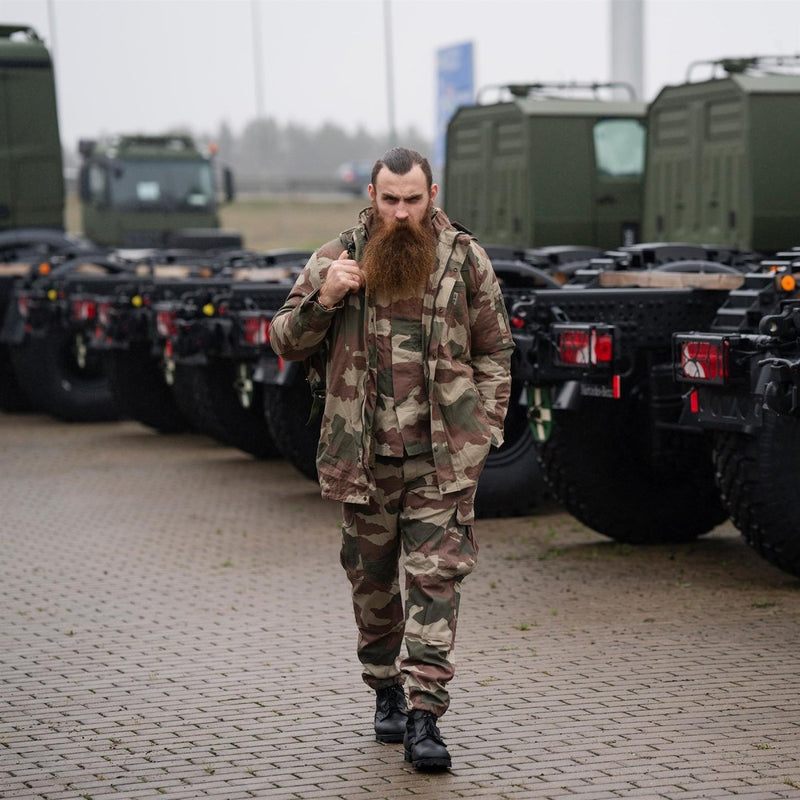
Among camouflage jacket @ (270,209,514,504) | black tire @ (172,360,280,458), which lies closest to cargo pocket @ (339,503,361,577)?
camouflage jacket @ (270,209,514,504)

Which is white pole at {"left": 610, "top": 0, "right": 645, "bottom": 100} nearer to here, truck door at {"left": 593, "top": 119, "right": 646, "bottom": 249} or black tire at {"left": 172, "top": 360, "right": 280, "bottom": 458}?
truck door at {"left": 593, "top": 119, "right": 646, "bottom": 249}

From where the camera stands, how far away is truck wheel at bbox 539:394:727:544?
930cm

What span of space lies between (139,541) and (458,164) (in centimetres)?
525

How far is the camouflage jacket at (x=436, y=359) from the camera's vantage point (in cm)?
570

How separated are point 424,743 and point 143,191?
1893 centimetres

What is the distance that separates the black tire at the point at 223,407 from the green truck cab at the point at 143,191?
9.27 meters

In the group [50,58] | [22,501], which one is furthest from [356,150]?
[22,501]

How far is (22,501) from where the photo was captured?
12.3m

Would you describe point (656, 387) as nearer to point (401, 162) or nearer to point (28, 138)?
point (401, 162)

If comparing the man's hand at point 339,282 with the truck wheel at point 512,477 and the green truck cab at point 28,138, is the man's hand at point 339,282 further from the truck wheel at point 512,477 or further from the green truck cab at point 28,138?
the green truck cab at point 28,138

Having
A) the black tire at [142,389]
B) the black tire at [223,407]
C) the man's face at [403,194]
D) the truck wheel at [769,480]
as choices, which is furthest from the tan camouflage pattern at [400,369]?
the black tire at [142,389]

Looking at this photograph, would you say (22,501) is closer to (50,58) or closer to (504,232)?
(504,232)

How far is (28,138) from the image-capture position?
1958 cm

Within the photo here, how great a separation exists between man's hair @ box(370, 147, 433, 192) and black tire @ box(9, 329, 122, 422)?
469 inches
